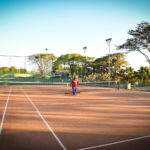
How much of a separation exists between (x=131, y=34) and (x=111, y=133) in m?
26.7

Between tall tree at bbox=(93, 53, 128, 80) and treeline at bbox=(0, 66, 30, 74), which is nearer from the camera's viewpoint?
treeline at bbox=(0, 66, 30, 74)

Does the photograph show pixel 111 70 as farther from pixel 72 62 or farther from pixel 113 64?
pixel 72 62

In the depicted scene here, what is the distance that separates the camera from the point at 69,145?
3668 mm

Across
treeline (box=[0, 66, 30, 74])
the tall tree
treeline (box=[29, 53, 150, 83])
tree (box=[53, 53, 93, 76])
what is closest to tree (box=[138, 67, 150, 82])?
treeline (box=[29, 53, 150, 83])

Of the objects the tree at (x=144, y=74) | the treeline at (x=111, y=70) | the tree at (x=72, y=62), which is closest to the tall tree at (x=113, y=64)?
the treeline at (x=111, y=70)

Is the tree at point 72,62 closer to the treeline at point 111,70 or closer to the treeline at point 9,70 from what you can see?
the treeline at point 111,70

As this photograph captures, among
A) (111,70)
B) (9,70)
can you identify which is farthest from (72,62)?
(9,70)

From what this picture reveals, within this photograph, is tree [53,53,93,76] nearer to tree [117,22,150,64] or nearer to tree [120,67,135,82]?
tree [120,67,135,82]

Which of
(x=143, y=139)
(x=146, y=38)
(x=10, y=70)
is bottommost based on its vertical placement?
(x=143, y=139)

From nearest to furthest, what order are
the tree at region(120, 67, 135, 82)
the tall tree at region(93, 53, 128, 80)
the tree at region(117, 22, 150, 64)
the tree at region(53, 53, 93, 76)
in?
the tree at region(117, 22, 150, 64) < the tree at region(120, 67, 135, 82) < the tall tree at region(93, 53, 128, 80) < the tree at region(53, 53, 93, 76)

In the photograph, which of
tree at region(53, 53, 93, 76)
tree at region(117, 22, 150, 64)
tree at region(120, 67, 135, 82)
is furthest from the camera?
tree at region(53, 53, 93, 76)

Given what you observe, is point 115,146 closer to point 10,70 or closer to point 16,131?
point 16,131

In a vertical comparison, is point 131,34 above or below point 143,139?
above

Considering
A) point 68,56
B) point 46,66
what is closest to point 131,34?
point 46,66
